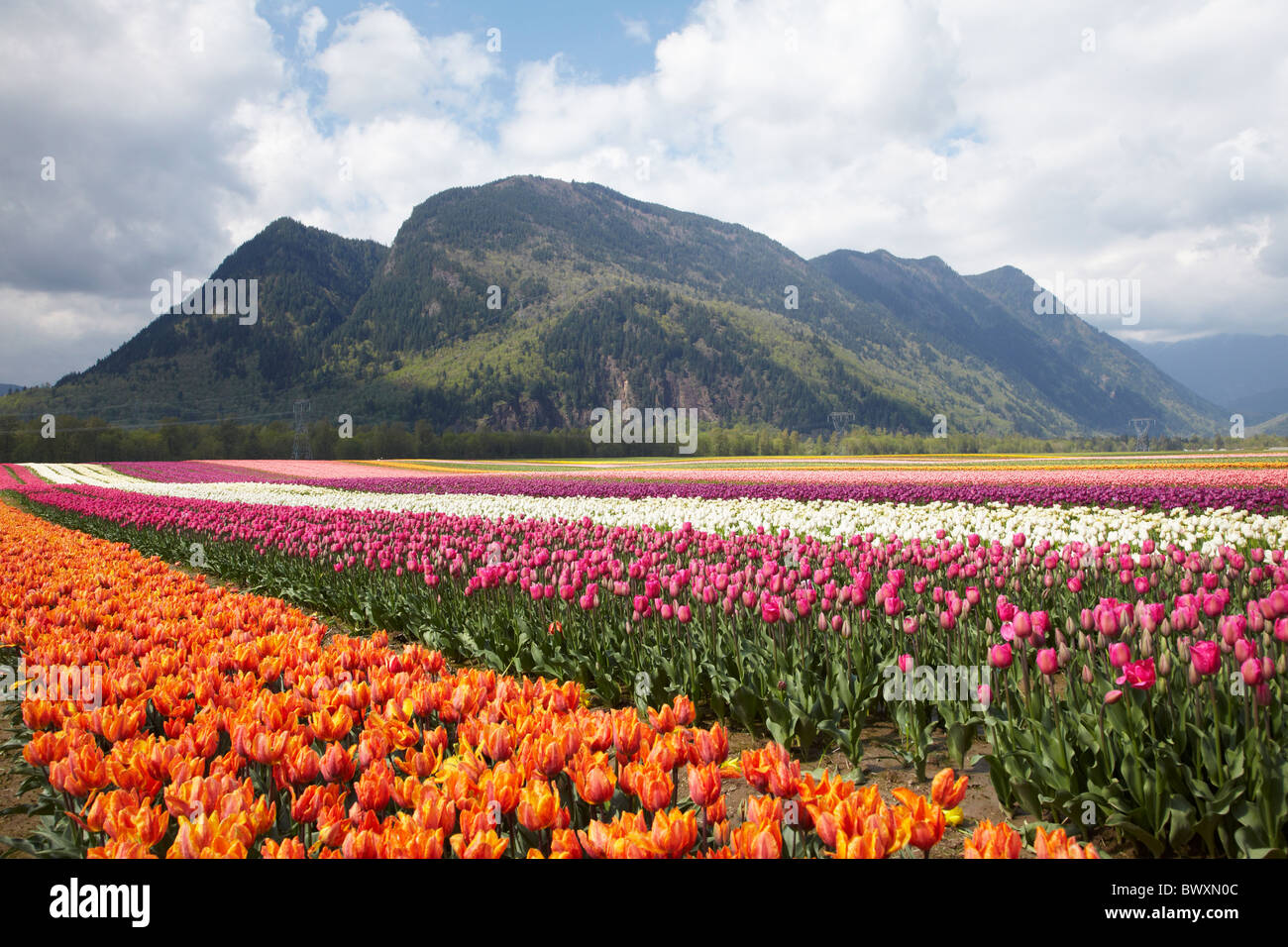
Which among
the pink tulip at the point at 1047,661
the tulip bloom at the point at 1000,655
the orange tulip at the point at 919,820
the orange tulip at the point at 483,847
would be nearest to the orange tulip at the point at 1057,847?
the orange tulip at the point at 919,820

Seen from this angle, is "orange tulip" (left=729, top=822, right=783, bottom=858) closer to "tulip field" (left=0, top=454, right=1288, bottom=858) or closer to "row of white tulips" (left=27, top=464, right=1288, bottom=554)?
"tulip field" (left=0, top=454, right=1288, bottom=858)

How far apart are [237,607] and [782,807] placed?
16.5ft

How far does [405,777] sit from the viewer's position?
3.14m

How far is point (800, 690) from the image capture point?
438cm

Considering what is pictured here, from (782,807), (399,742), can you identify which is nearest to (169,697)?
(399,742)

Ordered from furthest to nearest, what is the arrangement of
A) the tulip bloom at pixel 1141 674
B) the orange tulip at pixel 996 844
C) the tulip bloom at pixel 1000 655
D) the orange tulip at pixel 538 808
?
1. the tulip bloom at pixel 1000 655
2. the tulip bloom at pixel 1141 674
3. the orange tulip at pixel 538 808
4. the orange tulip at pixel 996 844

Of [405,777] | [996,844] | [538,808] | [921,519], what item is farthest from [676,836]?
[921,519]

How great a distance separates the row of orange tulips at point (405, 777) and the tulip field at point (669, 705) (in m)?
0.01

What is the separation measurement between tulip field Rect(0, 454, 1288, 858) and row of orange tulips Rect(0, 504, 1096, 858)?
14 mm

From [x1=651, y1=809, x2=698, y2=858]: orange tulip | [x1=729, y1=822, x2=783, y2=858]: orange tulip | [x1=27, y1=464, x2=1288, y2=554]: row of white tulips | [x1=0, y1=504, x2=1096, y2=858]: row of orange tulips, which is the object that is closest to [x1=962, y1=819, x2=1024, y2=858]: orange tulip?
[x1=0, y1=504, x2=1096, y2=858]: row of orange tulips

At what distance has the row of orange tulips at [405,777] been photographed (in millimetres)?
2135

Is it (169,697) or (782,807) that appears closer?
(782,807)

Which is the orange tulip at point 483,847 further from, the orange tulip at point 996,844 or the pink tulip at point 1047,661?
the pink tulip at point 1047,661
